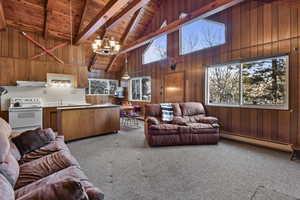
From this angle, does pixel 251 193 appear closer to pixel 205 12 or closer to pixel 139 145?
pixel 139 145

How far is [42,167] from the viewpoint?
163cm

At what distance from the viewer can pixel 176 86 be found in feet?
18.9

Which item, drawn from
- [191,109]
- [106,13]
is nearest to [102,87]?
[106,13]

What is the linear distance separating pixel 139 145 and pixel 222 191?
7.11ft

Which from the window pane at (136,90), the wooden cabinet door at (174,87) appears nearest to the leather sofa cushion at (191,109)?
the wooden cabinet door at (174,87)

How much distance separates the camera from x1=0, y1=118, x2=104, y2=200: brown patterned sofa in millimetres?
881

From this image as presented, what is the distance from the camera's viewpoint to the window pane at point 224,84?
4.30m

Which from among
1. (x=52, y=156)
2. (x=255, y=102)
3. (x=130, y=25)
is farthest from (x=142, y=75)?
(x=52, y=156)

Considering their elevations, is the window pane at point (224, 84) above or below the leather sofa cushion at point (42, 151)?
above

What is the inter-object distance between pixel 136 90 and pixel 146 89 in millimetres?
849

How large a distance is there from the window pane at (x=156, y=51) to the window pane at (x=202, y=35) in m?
0.97

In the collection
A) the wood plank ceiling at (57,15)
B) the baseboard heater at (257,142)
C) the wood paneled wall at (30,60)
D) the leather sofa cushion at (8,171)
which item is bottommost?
the baseboard heater at (257,142)

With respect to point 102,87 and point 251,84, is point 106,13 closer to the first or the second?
point 251,84

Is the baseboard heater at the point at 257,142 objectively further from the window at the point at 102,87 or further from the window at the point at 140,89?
the window at the point at 102,87
